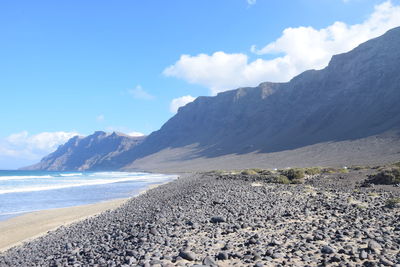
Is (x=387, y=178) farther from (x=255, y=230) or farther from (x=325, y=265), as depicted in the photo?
(x=325, y=265)

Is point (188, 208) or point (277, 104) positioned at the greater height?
point (277, 104)

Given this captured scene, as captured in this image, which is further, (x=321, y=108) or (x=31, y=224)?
(x=321, y=108)

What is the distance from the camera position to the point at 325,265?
21.6 feet

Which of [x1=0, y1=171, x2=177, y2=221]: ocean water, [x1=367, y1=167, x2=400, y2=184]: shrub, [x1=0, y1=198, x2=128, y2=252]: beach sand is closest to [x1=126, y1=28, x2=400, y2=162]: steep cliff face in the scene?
[x1=367, y1=167, x2=400, y2=184]: shrub

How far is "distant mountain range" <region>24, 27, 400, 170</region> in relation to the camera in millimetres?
90375

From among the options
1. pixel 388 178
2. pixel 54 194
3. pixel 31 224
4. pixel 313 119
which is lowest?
pixel 388 178

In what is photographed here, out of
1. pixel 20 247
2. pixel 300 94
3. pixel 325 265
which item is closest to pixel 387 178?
pixel 325 265

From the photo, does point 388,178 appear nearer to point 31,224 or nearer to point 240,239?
point 240,239

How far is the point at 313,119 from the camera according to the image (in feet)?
403

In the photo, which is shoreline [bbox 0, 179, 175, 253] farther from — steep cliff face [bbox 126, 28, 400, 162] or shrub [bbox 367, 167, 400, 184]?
steep cliff face [bbox 126, 28, 400, 162]

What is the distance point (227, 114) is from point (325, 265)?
609ft

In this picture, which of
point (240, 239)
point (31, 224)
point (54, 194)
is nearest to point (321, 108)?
point (54, 194)

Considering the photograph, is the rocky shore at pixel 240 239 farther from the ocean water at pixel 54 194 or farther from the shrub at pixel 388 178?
the ocean water at pixel 54 194

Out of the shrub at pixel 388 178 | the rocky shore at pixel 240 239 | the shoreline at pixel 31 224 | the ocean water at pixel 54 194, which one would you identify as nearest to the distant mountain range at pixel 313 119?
the shrub at pixel 388 178
